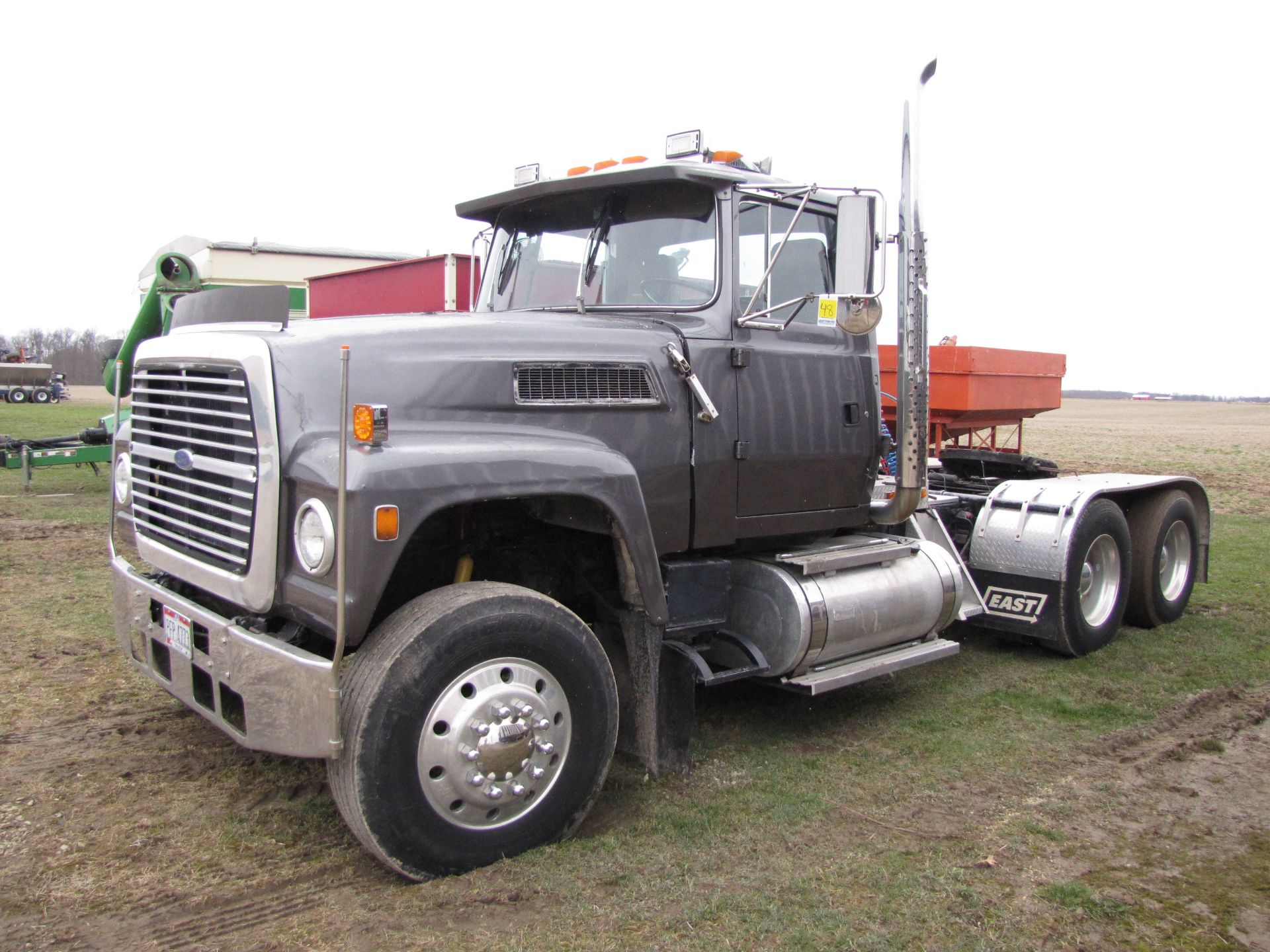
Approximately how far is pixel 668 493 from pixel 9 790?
2870 millimetres

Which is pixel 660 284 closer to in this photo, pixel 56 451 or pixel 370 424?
pixel 370 424

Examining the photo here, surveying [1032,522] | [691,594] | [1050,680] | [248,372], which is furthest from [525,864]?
[1032,522]

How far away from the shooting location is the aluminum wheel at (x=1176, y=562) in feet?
23.6

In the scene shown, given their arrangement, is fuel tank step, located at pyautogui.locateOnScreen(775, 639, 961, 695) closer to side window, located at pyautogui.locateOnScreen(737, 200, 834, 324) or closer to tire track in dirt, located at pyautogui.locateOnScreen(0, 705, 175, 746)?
side window, located at pyautogui.locateOnScreen(737, 200, 834, 324)

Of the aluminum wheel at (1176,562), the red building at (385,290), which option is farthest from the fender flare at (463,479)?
the aluminum wheel at (1176,562)

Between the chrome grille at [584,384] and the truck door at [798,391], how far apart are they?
61 cm

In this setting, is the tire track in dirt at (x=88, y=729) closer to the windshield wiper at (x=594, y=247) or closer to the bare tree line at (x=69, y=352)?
the windshield wiper at (x=594, y=247)

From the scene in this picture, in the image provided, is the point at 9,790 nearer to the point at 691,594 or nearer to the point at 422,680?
the point at 422,680

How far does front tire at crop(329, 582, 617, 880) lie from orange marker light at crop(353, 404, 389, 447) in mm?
592

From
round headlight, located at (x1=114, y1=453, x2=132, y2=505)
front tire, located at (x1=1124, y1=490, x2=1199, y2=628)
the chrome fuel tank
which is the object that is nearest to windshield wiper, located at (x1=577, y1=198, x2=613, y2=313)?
the chrome fuel tank

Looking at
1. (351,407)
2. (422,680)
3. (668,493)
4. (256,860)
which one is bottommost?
(256,860)

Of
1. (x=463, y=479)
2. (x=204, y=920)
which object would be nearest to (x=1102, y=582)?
(x=463, y=479)

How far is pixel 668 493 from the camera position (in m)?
4.24

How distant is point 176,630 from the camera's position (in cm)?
382
